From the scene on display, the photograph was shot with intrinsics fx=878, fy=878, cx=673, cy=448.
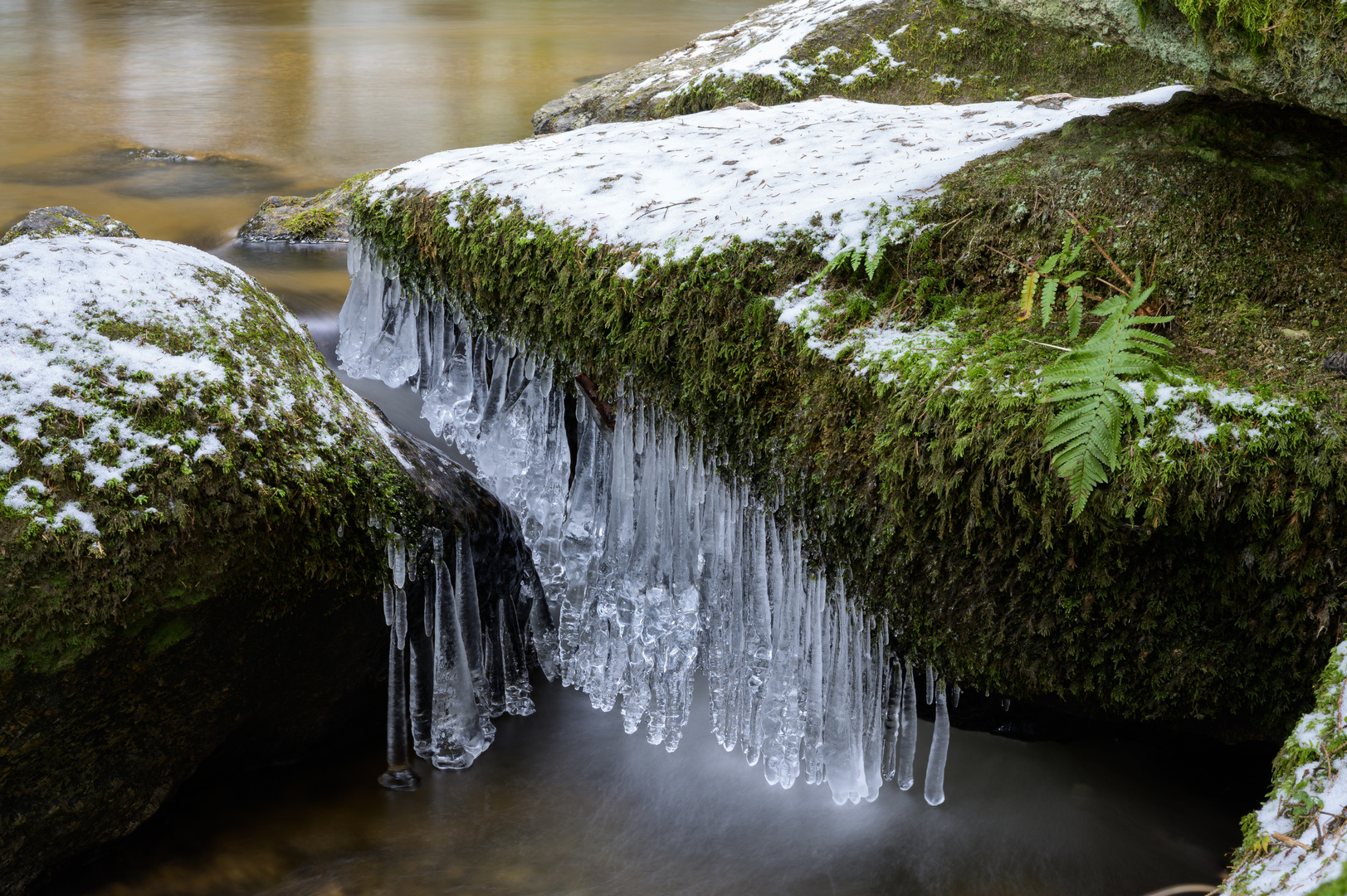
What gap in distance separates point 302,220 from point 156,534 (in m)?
7.69

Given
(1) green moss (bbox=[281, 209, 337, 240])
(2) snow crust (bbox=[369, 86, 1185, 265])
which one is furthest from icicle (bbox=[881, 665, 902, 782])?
(1) green moss (bbox=[281, 209, 337, 240])

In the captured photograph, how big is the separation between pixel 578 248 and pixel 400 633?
6.17ft

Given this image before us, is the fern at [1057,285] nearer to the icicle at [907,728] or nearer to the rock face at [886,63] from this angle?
the icicle at [907,728]

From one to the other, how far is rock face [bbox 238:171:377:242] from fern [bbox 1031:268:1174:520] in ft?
27.7

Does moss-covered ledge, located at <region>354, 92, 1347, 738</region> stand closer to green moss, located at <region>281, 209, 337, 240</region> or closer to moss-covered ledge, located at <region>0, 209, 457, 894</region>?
moss-covered ledge, located at <region>0, 209, 457, 894</region>

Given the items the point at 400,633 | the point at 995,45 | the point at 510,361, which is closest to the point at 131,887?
the point at 400,633

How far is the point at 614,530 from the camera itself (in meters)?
4.37

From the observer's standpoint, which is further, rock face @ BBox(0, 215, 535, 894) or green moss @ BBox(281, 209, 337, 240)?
green moss @ BBox(281, 209, 337, 240)

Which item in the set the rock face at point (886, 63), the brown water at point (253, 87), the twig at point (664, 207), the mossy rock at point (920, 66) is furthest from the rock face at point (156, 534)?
the brown water at point (253, 87)

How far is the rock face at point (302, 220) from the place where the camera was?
9.63 meters

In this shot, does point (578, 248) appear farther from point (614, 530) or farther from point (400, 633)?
point (400, 633)

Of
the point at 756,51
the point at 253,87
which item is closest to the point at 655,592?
the point at 756,51

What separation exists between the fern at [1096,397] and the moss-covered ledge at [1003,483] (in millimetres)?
73

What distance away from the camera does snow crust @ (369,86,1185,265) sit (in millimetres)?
3592
